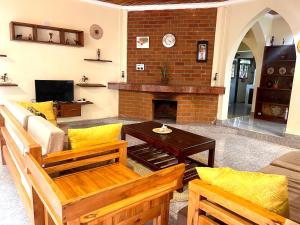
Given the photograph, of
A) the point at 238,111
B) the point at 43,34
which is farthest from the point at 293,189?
the point at 238,111

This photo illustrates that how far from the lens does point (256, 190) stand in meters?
1.07

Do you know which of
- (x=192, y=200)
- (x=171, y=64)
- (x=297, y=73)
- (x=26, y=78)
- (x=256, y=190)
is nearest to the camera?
(x=256, y=190)

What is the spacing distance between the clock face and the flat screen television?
2.32 m

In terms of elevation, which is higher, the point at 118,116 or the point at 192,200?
the point at 192,200

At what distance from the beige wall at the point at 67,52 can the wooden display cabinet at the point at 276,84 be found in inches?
140

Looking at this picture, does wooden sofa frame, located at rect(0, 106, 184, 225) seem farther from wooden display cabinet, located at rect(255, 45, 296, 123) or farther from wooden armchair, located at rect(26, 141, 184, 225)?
wooden display cabinet, located at rect(255, 45, 296, 123)

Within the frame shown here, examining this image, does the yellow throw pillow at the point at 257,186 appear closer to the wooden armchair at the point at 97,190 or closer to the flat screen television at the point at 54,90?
the wooden armchair at the point at 97,190

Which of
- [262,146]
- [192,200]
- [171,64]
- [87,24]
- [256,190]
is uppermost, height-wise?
[87,24]

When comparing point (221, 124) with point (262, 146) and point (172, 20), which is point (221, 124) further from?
point (172, 20)

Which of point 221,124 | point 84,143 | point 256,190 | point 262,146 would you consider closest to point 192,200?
point 256,190

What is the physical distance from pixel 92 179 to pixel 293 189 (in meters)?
1.48

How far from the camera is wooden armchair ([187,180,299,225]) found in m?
0.95

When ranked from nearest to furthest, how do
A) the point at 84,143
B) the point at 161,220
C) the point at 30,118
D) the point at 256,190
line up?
the point at 256,190 → the point at 161,220 → the point at 84,143 → the point at 30,118

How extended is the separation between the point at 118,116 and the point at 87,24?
2.28 metres
